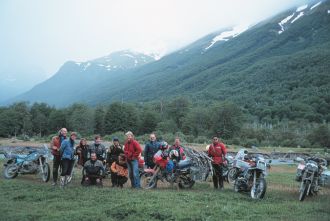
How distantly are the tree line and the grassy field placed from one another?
3792 centimetres

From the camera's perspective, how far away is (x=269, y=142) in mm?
55906

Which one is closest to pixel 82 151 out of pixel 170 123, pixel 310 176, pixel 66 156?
pixel 66 156

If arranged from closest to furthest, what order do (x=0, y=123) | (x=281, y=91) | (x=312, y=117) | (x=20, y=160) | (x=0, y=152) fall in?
(x=20, y=160) → (x=0, y=152) → (x=0, y=123) → (x=312, y=117) → (x=281, y=91)

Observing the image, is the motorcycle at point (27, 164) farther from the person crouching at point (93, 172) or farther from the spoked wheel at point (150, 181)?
the spoked wheel at point (150, 181)

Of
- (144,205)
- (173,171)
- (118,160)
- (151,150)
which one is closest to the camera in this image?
(144,205)

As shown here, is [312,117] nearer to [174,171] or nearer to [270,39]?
[174,171]

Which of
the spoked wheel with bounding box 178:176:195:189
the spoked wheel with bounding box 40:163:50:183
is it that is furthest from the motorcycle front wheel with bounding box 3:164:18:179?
the spoked wheel with bounding box 178:176:195:189

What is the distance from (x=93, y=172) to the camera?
13.6m

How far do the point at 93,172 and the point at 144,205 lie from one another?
14.1 feet

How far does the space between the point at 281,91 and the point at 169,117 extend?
45.4 meters

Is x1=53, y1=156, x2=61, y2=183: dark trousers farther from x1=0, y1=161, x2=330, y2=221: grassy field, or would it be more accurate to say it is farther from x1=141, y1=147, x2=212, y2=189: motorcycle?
x1=141, y1=147, x2=212, y2=189: motorcycle

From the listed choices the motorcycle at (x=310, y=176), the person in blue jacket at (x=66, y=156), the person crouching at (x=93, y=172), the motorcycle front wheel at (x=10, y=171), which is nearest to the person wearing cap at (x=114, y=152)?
the person crouching at (x=93, y=172)

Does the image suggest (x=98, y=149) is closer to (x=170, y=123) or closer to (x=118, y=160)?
(x=118, y=160)

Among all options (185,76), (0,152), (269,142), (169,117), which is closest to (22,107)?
(169,117)
